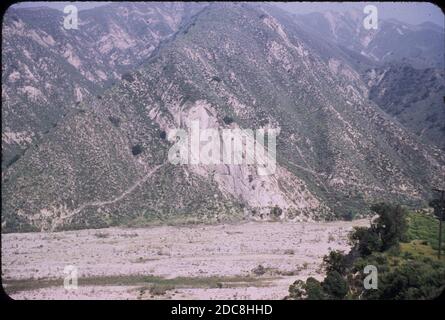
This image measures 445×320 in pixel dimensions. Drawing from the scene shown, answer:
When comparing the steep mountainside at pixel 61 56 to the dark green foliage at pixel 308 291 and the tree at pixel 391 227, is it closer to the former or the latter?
the dark green foliage at pixel 308 291

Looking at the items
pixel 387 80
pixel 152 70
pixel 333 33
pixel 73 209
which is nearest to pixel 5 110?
pixel 152 70

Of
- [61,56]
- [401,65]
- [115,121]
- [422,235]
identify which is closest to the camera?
[422,235]

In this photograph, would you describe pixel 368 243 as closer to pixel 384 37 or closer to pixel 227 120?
pixel 227 120

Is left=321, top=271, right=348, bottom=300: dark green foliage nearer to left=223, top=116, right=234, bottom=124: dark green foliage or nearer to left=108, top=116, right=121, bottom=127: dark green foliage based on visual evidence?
left=223, top=116, right=234, bottom=124: dark green foliage

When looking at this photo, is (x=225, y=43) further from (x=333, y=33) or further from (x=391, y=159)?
(x=333, y=33)

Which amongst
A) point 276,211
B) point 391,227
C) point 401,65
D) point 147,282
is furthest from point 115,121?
point 401,65

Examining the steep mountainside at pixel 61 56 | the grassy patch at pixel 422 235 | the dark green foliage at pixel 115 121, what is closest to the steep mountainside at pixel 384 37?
the steep mountainside at pixel 61 56
